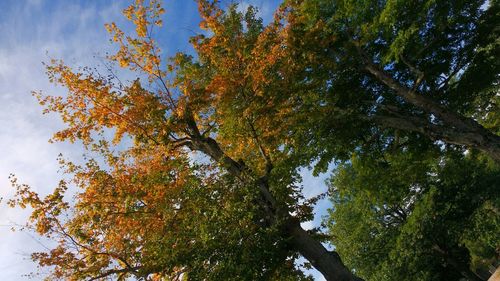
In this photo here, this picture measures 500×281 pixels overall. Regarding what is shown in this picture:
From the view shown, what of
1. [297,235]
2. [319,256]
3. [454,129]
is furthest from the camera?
[454,129]

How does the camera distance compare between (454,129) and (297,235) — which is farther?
(454,129)

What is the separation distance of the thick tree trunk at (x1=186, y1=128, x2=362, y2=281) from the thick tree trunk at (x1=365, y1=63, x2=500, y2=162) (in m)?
5.62

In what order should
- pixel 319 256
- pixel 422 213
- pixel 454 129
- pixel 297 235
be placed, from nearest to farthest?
pixel 319 256 < pixel 297 235 < pixel 454 129 < pixel 422 213

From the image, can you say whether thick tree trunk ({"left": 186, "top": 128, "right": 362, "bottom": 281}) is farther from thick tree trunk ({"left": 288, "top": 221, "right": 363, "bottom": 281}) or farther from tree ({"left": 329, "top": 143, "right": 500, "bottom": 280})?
tree ({"left": 329, "top": 143, "right": 500, "bottom": 280})

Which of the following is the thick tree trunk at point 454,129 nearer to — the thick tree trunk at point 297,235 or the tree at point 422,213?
the tree at point 422,213

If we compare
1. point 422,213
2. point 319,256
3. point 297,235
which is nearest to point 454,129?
point 319,256

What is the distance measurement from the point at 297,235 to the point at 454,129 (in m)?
6.48

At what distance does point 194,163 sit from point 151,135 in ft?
8.11

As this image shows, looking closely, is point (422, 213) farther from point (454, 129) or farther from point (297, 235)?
point (297, 235)

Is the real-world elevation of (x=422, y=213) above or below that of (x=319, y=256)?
above

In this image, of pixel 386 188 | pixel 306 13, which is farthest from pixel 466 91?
pixel 306 13

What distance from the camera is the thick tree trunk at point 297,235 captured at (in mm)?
10766

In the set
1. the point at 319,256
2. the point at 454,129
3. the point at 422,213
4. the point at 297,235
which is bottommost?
the point at 319,256

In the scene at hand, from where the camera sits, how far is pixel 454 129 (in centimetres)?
1222
